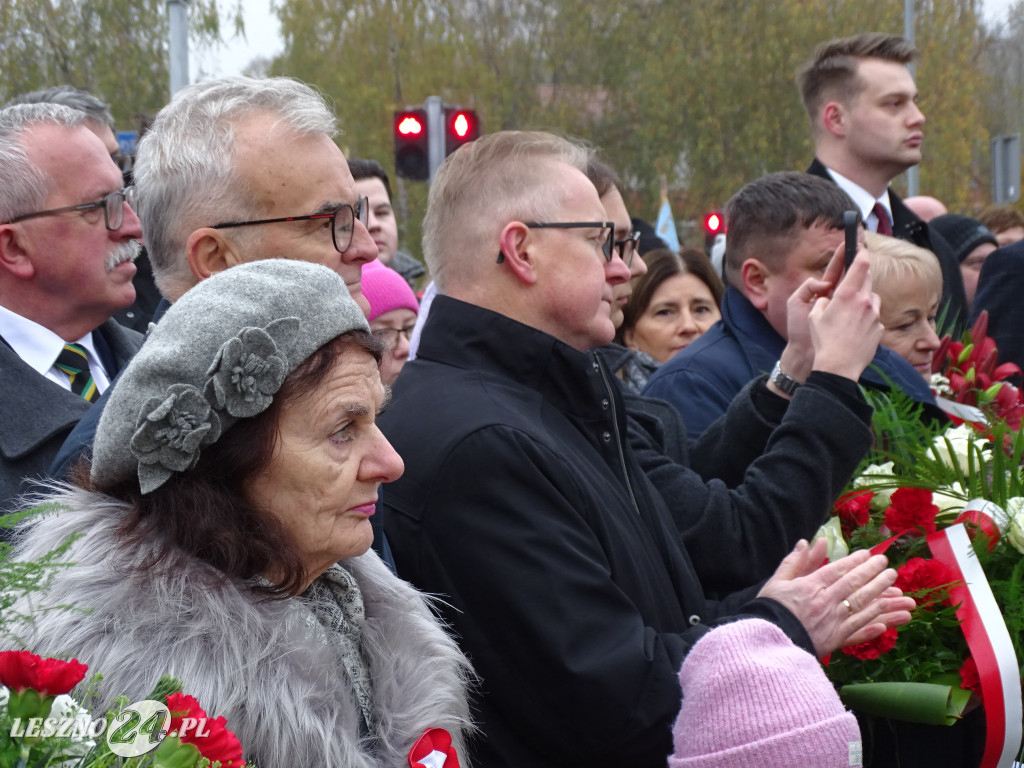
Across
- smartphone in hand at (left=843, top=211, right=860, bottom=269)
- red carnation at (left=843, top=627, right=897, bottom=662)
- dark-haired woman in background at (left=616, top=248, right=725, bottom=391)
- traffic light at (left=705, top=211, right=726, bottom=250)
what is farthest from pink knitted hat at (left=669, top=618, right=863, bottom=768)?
traffic light at (left=705, top=211, right=726, bottom=250)

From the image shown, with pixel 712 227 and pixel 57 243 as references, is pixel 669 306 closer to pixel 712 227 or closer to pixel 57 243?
pixel 57 243

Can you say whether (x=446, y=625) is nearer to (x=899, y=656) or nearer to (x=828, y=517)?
(x=899, y=656)

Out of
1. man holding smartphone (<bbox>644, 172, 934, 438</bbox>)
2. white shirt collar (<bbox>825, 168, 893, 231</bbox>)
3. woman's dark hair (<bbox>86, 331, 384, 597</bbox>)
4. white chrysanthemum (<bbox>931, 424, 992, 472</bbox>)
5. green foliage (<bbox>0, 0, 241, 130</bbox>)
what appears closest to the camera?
woman's dark hair (<bbox>86, 331, 384, 597</bbox>)

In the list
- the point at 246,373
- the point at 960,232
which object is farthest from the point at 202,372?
the point at 960,232

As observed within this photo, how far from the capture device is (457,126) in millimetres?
9992

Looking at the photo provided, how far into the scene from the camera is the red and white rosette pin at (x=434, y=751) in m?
1.80

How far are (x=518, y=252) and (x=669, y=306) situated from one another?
265 cm

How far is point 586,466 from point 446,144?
309 inches

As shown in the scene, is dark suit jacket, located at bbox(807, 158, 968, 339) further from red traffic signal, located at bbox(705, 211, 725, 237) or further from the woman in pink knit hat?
red traffic signal, located at bbox(705, 211, 725, 237)

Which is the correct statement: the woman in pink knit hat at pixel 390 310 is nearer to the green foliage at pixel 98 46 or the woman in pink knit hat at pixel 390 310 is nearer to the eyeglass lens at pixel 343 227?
the eyeglass lens at pixel 343 227

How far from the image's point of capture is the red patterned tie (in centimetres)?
512

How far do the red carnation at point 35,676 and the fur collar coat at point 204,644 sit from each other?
392 millimetres

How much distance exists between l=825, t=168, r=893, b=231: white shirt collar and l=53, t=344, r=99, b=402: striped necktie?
3302mm

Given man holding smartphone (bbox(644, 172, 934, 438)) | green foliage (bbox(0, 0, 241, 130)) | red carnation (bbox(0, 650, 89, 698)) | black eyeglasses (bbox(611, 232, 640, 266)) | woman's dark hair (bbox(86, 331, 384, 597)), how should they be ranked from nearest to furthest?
red carnation (bbox(0, 650, 89, 698)) → woman's dark hair (bbox(86, 331, 384, 597)) → man holding smartphone (bbox(644, 172, 934, 438)) → black eyeglasses (bbox(611, 232, 640, 266)) → green foliage (bbox(0, 0, 241, 130))
